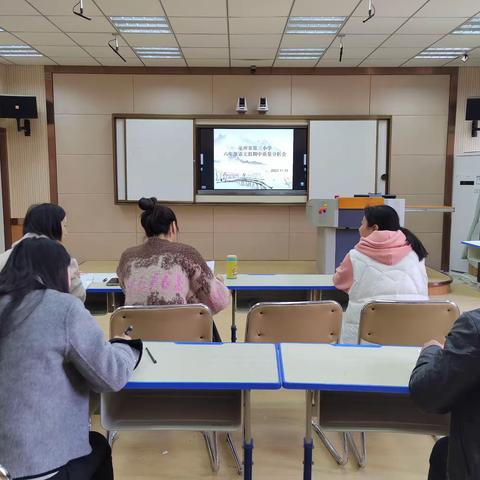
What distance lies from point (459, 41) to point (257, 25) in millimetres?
2524

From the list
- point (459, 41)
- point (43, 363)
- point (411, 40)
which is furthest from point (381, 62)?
point (43, 363)

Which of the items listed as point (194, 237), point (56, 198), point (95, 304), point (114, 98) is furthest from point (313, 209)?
point (56, 198)

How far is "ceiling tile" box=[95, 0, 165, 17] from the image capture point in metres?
4.47

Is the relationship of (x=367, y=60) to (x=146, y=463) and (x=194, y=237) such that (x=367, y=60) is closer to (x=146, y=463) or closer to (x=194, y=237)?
(x=194, y=237)

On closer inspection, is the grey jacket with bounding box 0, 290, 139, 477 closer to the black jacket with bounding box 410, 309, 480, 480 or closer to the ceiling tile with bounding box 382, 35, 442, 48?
the black jacket with bounding box 410, 309, 480, 480

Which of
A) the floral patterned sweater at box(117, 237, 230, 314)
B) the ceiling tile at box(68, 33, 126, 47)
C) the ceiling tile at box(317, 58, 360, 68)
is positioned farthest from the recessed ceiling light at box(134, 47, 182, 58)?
the floral patterned sweater at box(117, 237, 230, 314)

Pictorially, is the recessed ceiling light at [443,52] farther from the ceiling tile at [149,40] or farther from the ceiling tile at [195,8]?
the ceiling tile at [149,40]

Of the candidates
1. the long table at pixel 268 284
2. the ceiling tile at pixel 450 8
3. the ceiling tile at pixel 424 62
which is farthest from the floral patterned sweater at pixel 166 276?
the ceiling tile at pixel 424 62

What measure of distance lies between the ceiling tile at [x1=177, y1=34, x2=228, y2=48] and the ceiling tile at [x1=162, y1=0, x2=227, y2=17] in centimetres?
67

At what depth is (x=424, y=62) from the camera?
661 cm

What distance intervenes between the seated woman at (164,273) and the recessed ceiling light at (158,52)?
434 cm

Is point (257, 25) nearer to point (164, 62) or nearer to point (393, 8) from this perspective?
point (393, 8)

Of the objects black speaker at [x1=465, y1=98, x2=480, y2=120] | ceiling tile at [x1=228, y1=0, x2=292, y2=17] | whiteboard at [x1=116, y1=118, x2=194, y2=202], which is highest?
ceiling tile at [x1=228, y1=0, x2=292, y2=17]

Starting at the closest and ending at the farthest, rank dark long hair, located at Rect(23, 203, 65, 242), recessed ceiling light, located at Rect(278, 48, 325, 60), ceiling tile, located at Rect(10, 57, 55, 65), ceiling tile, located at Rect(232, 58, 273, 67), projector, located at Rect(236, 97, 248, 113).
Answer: dark long hair, located at Rect(23, 203, 65, 242) → recessed ceiling light, located at Rect(278, 48, 325, 60) → ceiling tile, located at Rect(10, 57, 55, 65) → ceiling tile, located at Rect(232, 58, 273, 67) → projector, located at Rect(236, 97, 248, 113)
